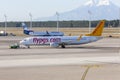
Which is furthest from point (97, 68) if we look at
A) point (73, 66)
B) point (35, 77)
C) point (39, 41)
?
point (39, 41)

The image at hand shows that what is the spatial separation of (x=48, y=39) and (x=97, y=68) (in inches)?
1826

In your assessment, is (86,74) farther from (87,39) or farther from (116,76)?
(87,39)

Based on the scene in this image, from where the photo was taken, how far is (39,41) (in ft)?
287

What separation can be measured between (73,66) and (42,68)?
13.6 ft

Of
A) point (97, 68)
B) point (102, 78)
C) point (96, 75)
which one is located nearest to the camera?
point (102, 78)

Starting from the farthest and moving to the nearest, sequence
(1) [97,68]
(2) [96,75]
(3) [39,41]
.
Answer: (3) [39,41]
(1) [97,68]
(2) [96,75]

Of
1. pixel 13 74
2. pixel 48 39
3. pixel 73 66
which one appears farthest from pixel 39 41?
pixel 13 74

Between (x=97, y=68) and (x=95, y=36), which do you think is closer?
(x=97, y=68)

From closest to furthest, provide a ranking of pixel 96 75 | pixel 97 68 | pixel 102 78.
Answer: pixel 102 78 → pixel 96 75 → pixel 97 68

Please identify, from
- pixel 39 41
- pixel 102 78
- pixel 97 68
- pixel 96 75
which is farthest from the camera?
pixel 39 41

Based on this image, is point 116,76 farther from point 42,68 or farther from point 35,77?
point 42,68

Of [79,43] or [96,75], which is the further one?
[79,43]

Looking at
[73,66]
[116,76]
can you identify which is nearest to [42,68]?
[73,66]

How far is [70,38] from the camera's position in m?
88.8
